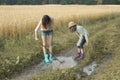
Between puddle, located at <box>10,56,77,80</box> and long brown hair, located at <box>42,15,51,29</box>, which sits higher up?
long brown hair, located at <box>42,15,51,29</box>

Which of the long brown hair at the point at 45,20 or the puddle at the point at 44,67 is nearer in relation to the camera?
the puddle at the point at 44,67

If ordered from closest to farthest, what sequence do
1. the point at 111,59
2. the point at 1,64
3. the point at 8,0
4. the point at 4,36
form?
1. the point at 1,64
2. the point at 111,59
3. the point at 4,36
4. the point at 8,0

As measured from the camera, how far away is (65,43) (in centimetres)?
1355

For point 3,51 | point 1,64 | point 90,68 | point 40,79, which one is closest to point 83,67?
point 90,68

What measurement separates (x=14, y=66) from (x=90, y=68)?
2363 millimetres

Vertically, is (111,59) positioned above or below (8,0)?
above

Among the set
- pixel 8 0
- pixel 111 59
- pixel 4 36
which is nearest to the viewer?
pixel 111 59

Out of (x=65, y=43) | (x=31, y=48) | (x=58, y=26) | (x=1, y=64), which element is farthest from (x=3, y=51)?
(x=58, y=26)

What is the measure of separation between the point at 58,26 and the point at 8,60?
9307 millimetres

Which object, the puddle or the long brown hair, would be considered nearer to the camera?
the puddle

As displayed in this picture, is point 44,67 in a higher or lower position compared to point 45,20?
lower

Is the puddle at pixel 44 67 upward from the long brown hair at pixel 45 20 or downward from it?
downward

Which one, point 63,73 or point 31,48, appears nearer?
point 63,73

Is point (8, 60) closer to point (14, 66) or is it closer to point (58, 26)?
point (14, 66)
